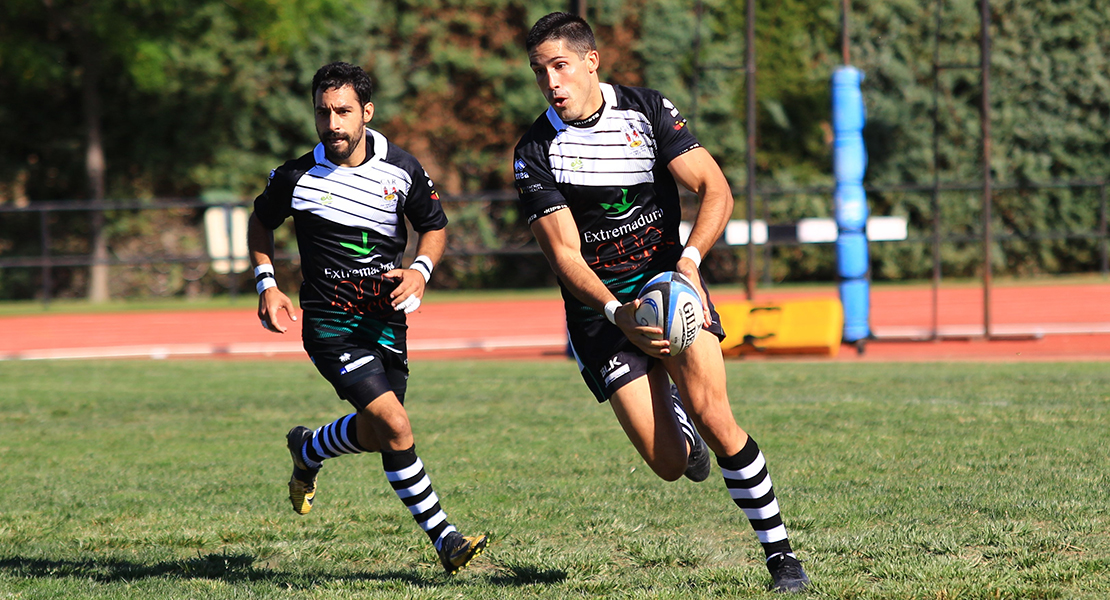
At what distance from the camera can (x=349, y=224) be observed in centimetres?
547

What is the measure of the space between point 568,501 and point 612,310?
218 cm

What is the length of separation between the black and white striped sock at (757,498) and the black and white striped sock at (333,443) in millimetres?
1901

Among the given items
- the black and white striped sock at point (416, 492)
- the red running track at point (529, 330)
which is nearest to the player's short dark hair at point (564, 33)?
the black and white striped sock at point (416, 492)

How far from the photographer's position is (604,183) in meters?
5.05

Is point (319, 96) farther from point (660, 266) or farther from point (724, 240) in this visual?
point (724, 240)

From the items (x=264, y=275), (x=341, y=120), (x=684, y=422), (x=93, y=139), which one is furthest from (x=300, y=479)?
(x=93, y=139)

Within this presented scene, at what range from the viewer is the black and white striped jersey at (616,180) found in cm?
502

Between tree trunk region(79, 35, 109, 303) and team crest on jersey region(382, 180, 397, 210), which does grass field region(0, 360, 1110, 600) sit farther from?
tree trunk region(79, 35, 109, 303)

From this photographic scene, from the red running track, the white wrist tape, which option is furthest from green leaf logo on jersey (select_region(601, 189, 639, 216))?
the red running track

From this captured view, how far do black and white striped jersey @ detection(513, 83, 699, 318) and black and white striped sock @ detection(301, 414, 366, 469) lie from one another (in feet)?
4.78

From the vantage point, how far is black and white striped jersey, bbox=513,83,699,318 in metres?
5.02

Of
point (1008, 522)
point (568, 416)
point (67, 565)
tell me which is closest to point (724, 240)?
point (568, 416)

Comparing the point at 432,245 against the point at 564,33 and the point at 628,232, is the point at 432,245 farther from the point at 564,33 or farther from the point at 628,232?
the point at 564,33

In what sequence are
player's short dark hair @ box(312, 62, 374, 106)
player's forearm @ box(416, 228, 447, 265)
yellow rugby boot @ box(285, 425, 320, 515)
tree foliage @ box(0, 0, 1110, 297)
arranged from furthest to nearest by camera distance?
tree foliage @ box(0, 0, 1110, 297) < yellow rugby boot @ box(285, 425, 320, 515) < player's forearm @ box(416, 228, 447, 265) < player's short dark hair @ box(312, 62, 374, 106)
